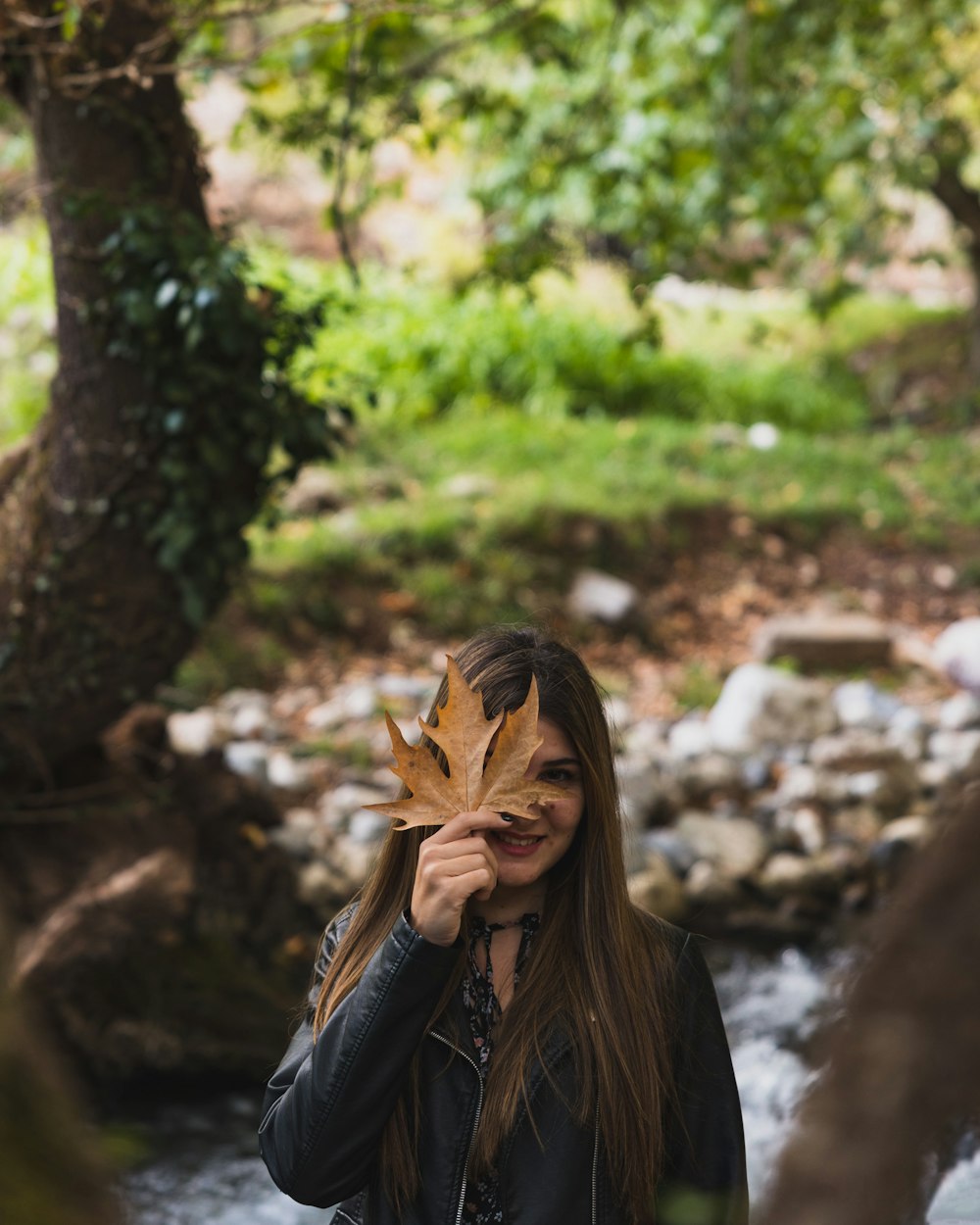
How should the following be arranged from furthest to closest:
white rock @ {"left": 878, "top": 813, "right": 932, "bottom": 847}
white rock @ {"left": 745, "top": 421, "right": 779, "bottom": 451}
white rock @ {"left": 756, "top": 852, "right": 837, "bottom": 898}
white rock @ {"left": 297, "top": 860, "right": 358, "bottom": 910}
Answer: white rock @ {"left": 745, "top": 421, "right": 779, "bottom": 451} → white rock @ {"left": 878, "top": 813, "right": 932, "bottom": 847} → white rock @ {"left": 756, "top": 852, "right": 837, "bottom": 898} → white rock @ {"left": 297, "top": 860, "right": 358, "bottom": 910}

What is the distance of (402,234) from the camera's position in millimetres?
14453

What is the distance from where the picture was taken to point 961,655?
22.4 ft

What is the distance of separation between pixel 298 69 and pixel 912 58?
3084 millimetres

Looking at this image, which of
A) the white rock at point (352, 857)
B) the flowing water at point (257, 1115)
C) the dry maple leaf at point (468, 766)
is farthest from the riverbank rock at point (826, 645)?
the dry maple leaf at point (468, 766)

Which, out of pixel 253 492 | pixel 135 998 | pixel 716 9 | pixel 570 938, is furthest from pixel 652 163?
pixel 570 938

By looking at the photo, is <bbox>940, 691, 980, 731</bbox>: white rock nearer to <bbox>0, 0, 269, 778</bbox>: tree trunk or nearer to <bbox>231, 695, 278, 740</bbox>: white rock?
<bbox>231, 695, 278, 740</bbox>: white rock

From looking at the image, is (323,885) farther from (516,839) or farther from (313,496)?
(313,496)

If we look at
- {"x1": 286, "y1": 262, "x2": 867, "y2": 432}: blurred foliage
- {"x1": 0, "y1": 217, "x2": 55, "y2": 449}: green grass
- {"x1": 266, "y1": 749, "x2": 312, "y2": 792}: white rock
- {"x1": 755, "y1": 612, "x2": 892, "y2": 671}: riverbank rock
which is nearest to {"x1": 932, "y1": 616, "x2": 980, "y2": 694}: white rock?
{"x1": 755, "y1": 612, "x2": 892, "y2": 671}: riverbank rock

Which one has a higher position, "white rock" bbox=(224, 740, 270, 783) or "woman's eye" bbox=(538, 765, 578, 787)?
"woman's eye" bbox=(538, 765, 578, 787)

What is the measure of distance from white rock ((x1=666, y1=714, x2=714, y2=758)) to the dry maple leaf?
4.33 m

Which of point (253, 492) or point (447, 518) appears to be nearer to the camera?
point (253, 492)

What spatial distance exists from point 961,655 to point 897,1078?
658 cm

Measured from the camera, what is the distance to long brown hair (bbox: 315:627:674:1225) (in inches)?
70.8

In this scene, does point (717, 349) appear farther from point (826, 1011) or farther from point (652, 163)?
point (826, 1011)
